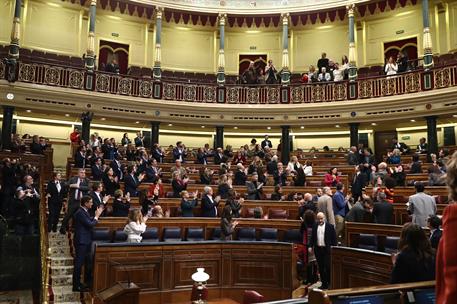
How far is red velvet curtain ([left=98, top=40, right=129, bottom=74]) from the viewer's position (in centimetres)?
1822

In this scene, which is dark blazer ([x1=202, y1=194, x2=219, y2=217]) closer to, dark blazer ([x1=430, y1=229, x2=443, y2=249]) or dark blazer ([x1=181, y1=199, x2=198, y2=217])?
dark blazer ([x1=181, y1=199, x2=198, y2=217])

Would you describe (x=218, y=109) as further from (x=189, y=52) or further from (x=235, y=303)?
(x=235, y=303)

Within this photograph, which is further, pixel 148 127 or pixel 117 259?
pixel 148 127

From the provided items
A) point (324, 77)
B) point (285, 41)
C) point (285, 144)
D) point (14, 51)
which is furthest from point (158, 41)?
point (324, 77)

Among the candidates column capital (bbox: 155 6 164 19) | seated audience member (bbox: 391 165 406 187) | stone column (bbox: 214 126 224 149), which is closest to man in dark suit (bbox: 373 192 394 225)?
seated audience member (bbox: 391 165 406 187)

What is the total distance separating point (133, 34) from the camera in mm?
18750

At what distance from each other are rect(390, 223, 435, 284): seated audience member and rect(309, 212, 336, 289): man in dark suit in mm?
3614

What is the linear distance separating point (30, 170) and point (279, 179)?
599 centimetres

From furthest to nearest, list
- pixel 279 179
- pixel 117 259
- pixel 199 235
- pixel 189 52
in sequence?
pixel 189 52 < pixel 279 179 < pixel 199 235 < pixel 117 259

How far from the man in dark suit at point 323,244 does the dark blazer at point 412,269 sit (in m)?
3.71

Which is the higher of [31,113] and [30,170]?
[31,113]

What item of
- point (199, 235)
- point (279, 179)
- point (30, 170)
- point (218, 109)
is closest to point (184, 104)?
point (218, 109)

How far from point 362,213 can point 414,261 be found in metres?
4.87

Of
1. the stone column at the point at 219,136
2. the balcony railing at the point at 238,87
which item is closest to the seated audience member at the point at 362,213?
the balcony railing at the point at 238,87
